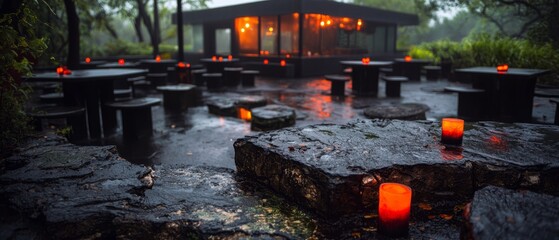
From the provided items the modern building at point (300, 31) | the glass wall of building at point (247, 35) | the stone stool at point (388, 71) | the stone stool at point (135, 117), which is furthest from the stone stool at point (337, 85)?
the glass wall of building at point (247, 35)

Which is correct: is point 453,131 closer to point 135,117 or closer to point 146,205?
point 146,205

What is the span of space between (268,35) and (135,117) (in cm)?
1525

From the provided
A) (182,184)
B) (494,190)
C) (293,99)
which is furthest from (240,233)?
(293,99)

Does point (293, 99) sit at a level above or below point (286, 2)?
below

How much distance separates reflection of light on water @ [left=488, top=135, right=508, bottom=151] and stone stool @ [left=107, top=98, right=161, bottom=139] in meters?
5.21

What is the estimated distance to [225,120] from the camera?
7.67 m

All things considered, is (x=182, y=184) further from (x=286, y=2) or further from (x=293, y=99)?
(x=286, y=2)

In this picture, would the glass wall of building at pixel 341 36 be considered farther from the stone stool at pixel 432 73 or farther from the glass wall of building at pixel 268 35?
the stone stool at pixel 432 73

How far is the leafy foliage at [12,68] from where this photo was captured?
3055 millimetres

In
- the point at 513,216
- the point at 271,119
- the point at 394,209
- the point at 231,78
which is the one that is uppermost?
the point at 231,78

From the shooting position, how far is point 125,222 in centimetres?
241

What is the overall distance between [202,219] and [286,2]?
16.1 meters

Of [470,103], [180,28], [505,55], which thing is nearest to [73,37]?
[180,28]

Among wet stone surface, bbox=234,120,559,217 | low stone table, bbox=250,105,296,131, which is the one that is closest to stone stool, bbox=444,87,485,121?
low stone table, bbox=250,105,296,131
